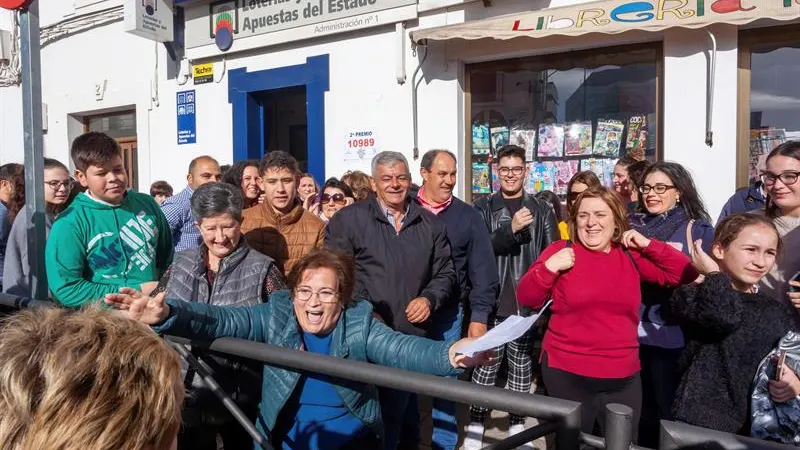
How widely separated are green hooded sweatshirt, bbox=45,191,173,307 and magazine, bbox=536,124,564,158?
13.3 feet

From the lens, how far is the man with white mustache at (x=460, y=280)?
10.8 feet

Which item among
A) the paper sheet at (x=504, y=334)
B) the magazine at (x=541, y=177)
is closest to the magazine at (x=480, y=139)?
the magazine at (x=541, y=177)

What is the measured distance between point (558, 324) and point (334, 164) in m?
4.53

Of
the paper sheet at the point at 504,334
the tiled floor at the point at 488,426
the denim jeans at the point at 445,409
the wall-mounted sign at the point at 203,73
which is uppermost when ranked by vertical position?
the wall-mounted sign at the point at 203,73

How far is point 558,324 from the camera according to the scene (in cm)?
274

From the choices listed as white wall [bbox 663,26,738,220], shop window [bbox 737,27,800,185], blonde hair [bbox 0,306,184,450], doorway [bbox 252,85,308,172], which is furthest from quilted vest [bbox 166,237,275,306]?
doorway [bbox 252,85,308,172]

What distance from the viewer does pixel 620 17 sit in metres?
4.78

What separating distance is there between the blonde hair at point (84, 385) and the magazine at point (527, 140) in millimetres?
5387

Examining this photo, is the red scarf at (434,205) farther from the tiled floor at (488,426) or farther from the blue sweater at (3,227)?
the blue sweater at (3,227)

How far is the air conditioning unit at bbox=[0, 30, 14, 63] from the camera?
31.8 ft

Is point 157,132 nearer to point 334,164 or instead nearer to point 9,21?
point 334,164

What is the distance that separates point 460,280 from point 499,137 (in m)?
3.17

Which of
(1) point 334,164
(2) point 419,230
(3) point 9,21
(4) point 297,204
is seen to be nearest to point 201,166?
(4) point 297,204

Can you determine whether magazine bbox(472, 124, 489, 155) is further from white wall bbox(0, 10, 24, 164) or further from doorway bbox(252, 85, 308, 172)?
white wall bbox(0, 10, 24, 164)
